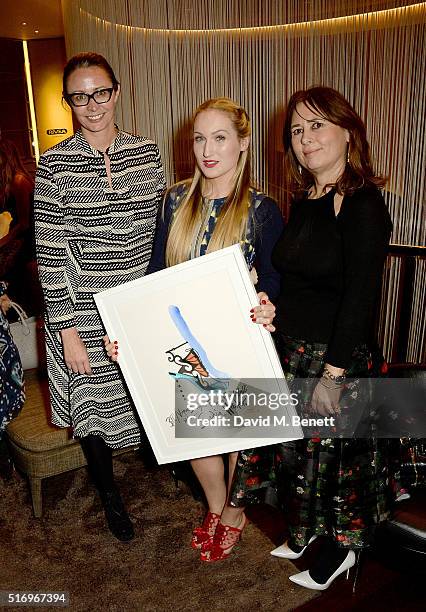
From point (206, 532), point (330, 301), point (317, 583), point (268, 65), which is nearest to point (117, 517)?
point (206, 532)

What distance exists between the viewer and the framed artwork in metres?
1.65

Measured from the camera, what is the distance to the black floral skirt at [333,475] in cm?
168

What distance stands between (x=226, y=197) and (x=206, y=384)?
0.61 meters

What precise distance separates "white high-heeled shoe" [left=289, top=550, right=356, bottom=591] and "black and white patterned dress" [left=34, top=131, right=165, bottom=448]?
942mm

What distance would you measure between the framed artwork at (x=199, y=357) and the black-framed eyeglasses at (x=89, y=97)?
65 cm

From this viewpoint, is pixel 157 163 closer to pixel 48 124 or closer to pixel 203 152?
pixel 203 152

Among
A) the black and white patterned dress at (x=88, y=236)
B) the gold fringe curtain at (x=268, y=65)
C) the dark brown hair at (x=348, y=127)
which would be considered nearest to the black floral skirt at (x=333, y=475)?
the dark brown hair at (x=348, y=127)

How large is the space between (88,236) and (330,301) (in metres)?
0.86

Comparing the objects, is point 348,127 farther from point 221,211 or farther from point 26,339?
point 26,339

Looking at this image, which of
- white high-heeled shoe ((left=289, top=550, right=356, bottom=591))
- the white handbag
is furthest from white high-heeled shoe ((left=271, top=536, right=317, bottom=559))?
the white handbag

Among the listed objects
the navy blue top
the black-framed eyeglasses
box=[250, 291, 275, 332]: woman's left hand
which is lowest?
box=[250, 291, 275, 332]: woman's left hand

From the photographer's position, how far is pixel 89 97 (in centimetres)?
183

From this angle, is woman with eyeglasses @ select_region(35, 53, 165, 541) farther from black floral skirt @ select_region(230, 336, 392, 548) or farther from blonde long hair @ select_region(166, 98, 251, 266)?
black floral skirt @ select_region(230, 336, 392, 548)

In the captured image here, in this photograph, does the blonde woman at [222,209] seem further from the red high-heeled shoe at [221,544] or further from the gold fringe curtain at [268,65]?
the gold fringe curtain at [268,65]
